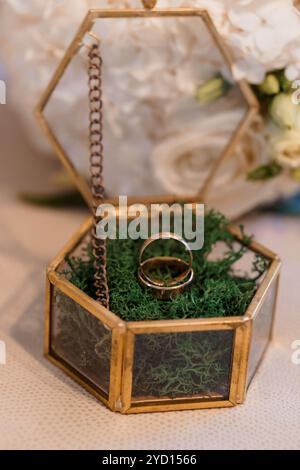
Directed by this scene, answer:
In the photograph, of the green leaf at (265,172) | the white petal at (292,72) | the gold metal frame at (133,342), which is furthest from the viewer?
the green leaf at (265,172)

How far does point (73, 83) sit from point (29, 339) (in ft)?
1.00

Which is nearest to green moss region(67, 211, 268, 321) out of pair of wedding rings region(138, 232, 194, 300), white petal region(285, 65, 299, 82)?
pair of wedding rings region(138, 232, 194, 300)

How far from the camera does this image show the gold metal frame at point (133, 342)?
70 centimetres

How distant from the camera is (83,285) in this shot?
2.56ft

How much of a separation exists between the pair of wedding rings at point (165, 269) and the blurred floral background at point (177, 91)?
0.53 feet

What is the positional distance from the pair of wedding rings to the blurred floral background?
0.16 m

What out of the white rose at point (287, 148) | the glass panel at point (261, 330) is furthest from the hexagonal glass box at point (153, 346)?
the white rose at point (287, 148)

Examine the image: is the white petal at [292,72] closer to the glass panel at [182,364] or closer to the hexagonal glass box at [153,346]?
the hexagonal glass box at [153,346]

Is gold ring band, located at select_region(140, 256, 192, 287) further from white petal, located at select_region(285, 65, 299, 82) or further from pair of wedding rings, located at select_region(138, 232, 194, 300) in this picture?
white petal, located at select_region(285, 65, 299, 82)

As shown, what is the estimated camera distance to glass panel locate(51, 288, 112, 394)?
73cm

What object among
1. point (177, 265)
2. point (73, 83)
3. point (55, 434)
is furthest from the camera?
point (73, 83)

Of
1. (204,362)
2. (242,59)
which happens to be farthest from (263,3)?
(204,362)

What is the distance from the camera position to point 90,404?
75 cm

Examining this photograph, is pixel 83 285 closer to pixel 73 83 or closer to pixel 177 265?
pixel 177 265
